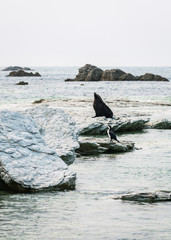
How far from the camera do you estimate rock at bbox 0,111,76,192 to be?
10.5 m

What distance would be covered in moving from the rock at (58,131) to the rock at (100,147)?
70.9 inches

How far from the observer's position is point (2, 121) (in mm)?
11844

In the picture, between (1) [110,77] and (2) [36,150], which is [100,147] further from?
(1) [110,77]

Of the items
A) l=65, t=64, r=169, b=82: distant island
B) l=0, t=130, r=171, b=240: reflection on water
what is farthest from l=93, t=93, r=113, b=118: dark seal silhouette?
l=65, t=64, r=169, b=82: distant island

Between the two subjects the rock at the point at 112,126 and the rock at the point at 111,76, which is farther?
the rock at the point at 111,76

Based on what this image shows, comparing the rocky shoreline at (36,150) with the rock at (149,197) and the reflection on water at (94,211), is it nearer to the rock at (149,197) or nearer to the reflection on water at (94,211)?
the reflection on water at (94,211)

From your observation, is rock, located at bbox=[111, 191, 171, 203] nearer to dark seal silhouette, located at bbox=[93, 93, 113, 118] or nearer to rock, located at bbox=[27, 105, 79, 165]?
rock, located at bbox=[27, 105, 79, 165]

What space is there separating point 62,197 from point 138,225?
2.26 m

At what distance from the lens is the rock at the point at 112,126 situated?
21.1 metres

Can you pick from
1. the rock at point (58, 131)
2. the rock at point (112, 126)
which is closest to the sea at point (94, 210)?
the rock at point (58, 131)

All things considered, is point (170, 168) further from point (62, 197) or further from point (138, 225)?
point (138, 225)

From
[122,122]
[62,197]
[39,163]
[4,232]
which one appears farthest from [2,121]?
[122,122]

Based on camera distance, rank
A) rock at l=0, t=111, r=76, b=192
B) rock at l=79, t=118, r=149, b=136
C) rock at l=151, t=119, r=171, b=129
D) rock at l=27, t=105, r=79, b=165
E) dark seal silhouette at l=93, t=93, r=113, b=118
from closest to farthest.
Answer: rock at l=0, t=111, r=76, b=192, rock at l=27, t=105, r=79, b=165, rock at l=79, t=118, r=149, b=136, rock at l=151, t=119, r=171, b=129, dark seal silhouette at l=93, t=93, r=113, b=118

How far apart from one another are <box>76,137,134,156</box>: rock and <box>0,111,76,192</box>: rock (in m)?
4.24
